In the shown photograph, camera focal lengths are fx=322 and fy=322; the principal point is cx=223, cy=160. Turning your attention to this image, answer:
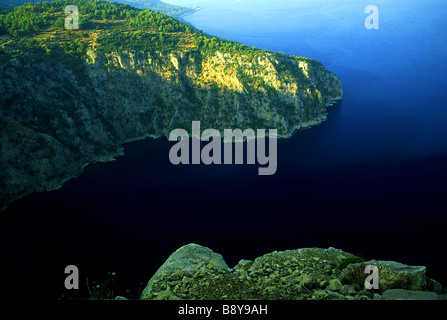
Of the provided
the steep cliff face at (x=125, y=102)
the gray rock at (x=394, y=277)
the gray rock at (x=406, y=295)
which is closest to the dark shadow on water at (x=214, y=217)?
the steep cliff face at (x=125, y=102)

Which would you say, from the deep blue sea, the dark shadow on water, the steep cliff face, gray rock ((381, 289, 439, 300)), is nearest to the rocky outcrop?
gray rock ((381, 289, 439, 300))

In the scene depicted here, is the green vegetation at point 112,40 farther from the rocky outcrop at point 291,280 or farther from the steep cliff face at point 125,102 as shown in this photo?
the rocky outcrop at point 291,280

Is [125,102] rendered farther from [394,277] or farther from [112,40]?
[394,277]

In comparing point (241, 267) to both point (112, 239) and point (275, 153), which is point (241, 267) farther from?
point (275, 153)

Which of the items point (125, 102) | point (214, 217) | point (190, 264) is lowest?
point (190, 264)

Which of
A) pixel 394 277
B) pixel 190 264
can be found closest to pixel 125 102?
pixel 190 264

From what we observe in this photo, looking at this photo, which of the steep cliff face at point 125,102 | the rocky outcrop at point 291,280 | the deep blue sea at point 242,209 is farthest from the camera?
the steep cliff face at point 125,102

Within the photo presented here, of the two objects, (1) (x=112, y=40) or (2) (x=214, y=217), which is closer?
(2) (x=214, y=217)
